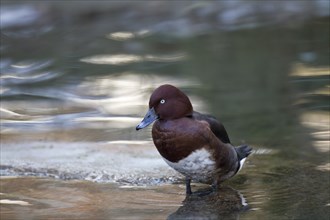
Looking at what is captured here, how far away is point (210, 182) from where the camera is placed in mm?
6289

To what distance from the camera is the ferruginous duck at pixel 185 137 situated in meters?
5.92

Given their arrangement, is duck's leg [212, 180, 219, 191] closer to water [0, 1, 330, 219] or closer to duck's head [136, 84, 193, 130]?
water [0, 1, 330, 219]

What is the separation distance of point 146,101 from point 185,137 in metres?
3.71

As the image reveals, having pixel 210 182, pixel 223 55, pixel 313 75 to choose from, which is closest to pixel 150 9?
pixel 223 55

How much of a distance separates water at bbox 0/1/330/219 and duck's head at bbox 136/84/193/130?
24.9 inches

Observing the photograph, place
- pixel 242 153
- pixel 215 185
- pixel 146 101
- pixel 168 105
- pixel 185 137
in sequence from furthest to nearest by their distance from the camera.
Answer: pixel 146 101 < pixel 242 153 < pixel 215 185 < pixel 168 105 < pixel 185 137

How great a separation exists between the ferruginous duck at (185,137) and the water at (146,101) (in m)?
0.24

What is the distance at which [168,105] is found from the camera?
6016mm

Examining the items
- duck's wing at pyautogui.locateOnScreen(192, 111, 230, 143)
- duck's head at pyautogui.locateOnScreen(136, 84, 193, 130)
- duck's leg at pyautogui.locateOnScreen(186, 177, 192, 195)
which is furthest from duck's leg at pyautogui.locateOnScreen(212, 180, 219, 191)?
duck's head at pyautogui.locateOnScreen(136, 84, 193, 130)

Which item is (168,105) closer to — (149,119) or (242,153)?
(149,119)

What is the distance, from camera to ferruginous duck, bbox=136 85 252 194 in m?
5.92

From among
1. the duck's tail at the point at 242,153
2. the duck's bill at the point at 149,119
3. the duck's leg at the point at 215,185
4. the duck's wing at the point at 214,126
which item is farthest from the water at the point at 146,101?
the duck's bill at the point at 149,119

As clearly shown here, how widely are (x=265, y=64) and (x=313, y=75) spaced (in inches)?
35.2

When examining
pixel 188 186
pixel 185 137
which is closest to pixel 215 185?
pixel 188 186
